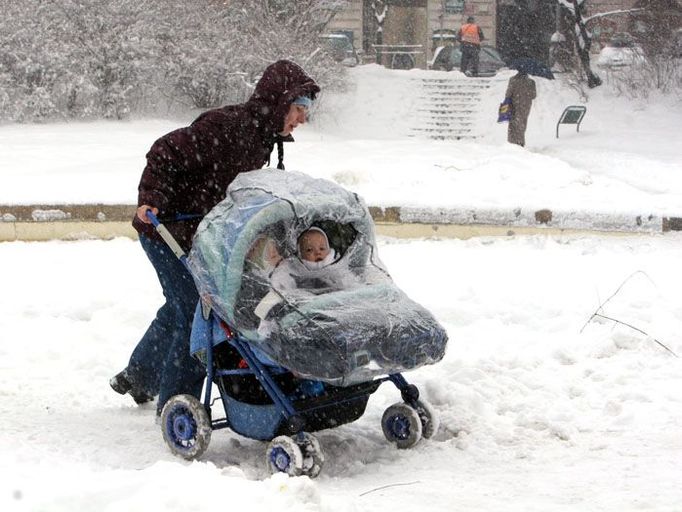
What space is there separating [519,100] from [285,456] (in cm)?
1531

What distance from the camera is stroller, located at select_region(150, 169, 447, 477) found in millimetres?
4812

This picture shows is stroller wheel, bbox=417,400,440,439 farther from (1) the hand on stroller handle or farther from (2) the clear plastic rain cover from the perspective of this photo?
(1) the hand on stroller handle

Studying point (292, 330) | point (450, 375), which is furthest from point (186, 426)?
point (450, 375)

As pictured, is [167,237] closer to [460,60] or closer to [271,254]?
[271,254]

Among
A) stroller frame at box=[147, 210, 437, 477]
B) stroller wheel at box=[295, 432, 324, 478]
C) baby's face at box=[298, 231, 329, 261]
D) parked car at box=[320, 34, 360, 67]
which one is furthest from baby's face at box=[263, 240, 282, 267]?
parked car at box=[320, 34, 360, 67]

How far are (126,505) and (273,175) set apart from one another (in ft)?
7.50

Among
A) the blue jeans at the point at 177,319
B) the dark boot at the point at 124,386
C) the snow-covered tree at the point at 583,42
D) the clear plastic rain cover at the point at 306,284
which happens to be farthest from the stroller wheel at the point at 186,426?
the snow-covered tree at the point at 583,42

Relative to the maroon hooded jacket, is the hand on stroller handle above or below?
below

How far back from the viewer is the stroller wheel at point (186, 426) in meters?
5.14

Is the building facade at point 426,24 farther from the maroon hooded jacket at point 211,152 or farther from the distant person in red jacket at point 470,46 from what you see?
the maroon hooded jacket at point 211,152

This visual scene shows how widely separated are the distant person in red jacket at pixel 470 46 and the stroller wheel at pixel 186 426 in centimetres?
2502

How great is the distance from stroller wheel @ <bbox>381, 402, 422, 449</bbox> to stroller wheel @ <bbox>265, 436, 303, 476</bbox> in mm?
732

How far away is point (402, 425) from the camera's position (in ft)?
17.6

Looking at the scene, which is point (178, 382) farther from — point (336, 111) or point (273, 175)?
point (336, 111)
